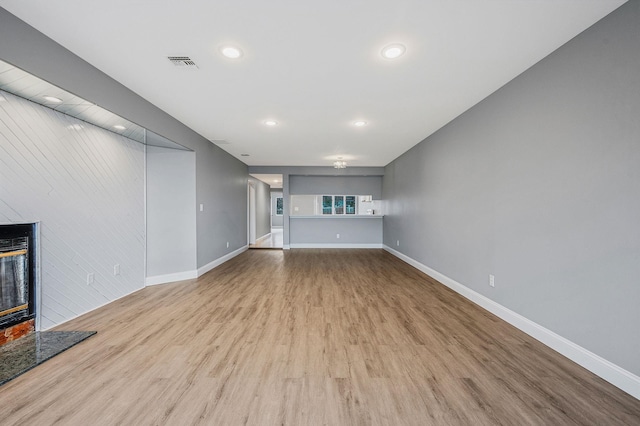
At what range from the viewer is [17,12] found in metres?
1.71

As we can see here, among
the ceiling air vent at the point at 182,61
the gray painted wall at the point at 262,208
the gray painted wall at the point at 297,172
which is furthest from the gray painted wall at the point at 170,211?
the gray painted wall at the point at 262,208

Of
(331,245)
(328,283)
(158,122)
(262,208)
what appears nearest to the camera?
(158,122)

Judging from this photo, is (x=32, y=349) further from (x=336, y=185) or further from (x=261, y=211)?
(x=261, y=211)

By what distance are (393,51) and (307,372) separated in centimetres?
257

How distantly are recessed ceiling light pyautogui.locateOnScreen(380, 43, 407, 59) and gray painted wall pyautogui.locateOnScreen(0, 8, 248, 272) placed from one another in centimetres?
260

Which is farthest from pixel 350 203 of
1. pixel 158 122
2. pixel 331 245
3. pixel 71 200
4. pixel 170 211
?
pixel 71 200

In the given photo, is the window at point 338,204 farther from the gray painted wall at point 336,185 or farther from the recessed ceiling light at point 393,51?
the recessed ceiling light at point 393,51

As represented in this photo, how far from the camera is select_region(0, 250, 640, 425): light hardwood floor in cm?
147

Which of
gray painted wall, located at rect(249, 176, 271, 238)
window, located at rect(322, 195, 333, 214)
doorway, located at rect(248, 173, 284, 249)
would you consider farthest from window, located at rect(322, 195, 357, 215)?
gray painted wall, located at rect(249, 176, 271, 238)

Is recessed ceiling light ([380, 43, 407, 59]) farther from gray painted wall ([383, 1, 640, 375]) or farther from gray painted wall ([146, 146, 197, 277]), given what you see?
gray painted wall ([146, 146, 197, 277])

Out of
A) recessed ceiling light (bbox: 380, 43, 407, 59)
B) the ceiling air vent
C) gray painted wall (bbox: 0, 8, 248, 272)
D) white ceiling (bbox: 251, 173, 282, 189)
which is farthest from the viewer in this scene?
white ceiling (bbox: 251, 173, 282, 189)

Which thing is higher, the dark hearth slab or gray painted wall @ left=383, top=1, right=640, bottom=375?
gray painted wall @ left=383, top=1, right=640, bottom=375

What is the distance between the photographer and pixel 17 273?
235 cm

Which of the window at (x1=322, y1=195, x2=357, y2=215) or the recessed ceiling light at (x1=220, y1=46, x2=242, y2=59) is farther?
the window at (x1=322, y1=195, x2=357, y2=215)
